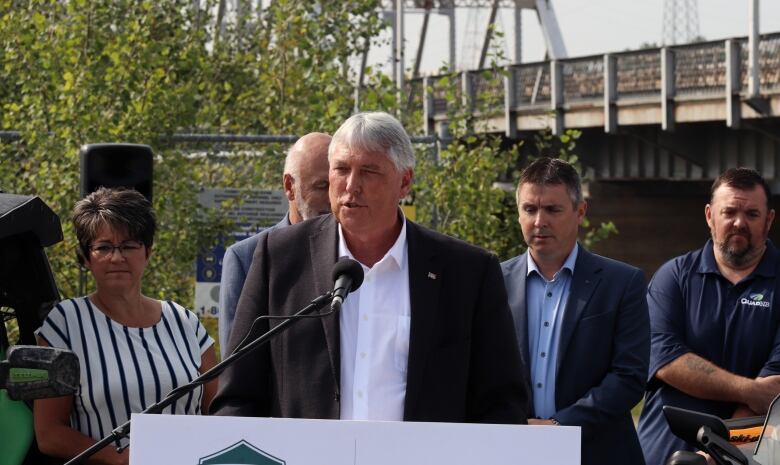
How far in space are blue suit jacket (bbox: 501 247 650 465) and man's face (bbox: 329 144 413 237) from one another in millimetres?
1872

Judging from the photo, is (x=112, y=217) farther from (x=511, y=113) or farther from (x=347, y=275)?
(x=511, y=113)

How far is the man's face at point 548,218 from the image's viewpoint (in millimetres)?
6801

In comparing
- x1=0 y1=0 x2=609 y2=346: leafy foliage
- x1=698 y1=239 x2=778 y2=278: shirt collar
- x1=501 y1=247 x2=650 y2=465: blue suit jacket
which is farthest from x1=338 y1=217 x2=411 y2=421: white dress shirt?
x1=0 y1=0 x2=609 y2=346: leafy foliage

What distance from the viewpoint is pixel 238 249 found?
263 inches

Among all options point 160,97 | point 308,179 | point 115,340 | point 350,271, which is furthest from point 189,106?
point 350,271

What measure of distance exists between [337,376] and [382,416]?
0.20 m

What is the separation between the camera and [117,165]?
809 cm

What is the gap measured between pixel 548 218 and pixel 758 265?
1237mm

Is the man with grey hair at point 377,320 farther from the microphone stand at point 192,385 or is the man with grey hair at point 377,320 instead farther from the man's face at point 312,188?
the man's face at point 312,188

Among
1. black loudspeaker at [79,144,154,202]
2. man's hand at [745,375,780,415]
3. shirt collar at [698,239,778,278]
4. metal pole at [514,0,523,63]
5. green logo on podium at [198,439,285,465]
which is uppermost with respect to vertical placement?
metal pole at [514,0,523,63]

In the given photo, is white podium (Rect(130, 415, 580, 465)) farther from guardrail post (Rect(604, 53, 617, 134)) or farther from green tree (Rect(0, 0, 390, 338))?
guardrail post (Rect(604, 53, 617, 134))

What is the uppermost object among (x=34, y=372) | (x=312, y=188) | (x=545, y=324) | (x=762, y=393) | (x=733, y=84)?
(x=733, y=84)

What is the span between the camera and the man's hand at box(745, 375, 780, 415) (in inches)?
278

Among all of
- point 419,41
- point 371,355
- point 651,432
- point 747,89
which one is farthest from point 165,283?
point 419,41
